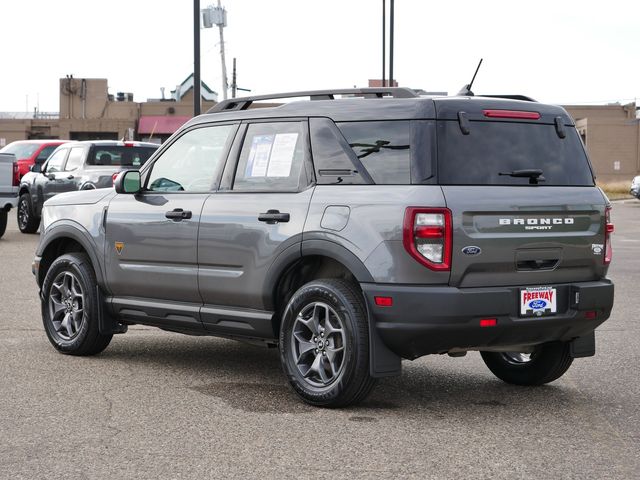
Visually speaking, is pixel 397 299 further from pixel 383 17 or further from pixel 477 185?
pixel 383 17

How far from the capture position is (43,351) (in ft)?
30.1

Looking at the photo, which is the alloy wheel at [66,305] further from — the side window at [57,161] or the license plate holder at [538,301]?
the side window at [57,161]

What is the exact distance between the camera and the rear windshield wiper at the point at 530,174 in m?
7.02

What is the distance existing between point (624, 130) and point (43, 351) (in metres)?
71.8

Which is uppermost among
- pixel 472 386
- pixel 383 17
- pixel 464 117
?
pixel 383 17

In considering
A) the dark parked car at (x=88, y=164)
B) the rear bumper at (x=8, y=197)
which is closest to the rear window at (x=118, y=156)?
the dark parked car at (x=88, y=164)

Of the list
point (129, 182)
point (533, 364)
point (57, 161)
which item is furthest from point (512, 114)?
point (57, 161)

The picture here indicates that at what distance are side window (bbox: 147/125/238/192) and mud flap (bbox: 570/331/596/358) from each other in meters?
2.65

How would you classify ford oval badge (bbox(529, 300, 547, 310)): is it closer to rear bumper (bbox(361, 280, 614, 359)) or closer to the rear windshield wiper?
rear bumper (bbox(361, 280, 614, 359))

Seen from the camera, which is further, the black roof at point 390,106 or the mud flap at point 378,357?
the black roof at point 390,106

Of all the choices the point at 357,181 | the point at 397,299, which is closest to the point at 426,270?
the point at 397,299

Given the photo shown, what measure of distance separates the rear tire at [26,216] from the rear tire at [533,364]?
16.1 metres

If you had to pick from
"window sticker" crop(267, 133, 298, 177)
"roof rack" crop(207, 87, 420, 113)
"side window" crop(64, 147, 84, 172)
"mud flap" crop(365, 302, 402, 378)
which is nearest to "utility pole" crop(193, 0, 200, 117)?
"side window" crop(64, 147, 84, 172)

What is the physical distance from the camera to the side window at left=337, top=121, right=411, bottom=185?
6.86 m
